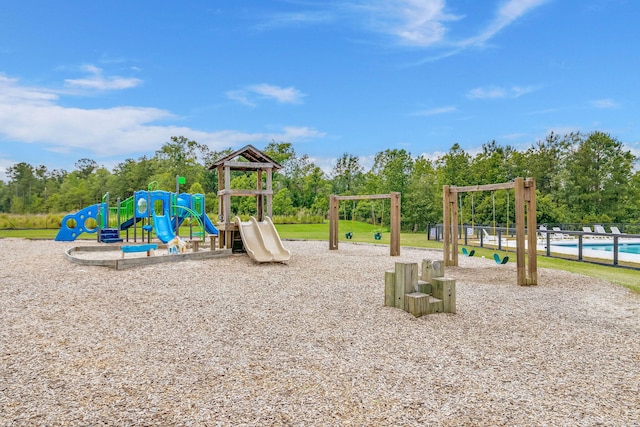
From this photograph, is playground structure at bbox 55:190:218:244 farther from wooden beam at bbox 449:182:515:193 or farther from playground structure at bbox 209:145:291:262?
wooden beam at bbox 449:182:515:193

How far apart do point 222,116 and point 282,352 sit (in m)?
25.1

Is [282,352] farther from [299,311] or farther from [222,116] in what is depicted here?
[222,116]

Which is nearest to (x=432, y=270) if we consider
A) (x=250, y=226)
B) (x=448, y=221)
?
(x=448, y=221)

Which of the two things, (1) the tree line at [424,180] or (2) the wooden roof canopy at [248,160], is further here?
(1) the tree line at [424,180]

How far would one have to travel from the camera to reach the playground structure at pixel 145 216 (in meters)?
14.9

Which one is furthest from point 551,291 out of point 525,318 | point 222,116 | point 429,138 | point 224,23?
point 429,138

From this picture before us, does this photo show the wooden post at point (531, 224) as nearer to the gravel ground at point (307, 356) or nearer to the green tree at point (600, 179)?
the gravel ground at point (307, 356)

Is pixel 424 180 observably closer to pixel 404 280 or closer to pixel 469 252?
pixel 469 252

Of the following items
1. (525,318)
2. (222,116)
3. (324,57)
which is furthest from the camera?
(222,116)

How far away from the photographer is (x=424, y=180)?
3241cm

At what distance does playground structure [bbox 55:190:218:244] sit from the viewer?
1487cm

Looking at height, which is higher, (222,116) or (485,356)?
(222,116)

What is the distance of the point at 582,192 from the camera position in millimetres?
31172

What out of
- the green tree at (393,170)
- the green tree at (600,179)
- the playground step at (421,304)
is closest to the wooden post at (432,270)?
the playground step at (421,304)
